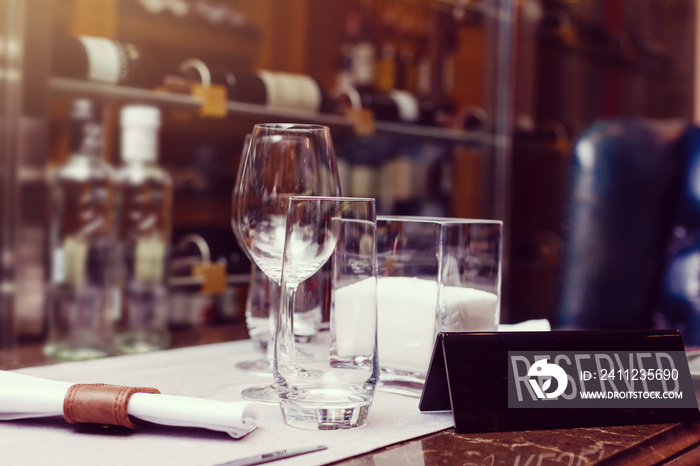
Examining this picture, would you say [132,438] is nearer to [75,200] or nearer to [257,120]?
[75,200]

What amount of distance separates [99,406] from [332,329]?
180 mm

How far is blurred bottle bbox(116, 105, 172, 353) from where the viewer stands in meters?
1.83

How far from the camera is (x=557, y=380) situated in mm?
617

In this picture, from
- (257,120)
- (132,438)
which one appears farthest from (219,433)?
(257,120)

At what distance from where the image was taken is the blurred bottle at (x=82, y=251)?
168 cm

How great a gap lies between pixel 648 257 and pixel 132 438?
1.39m

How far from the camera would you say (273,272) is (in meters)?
0.72

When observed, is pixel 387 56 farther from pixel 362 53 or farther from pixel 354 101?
pixel 354 101

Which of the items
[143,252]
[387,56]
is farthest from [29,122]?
[387,56]

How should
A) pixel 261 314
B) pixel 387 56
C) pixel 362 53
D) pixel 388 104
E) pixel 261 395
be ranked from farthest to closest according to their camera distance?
1. pixel 387 56
2. pixel 362 53
3. pixel 388 104
4. pixel 261 314
5. pixel 261 395

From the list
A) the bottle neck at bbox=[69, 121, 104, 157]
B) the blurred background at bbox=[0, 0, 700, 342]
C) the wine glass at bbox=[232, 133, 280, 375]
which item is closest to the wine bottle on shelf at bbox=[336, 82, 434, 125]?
the blurred background at bbox=[0, 0, 700, 342]

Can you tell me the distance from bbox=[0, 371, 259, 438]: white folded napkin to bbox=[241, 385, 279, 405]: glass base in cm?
11

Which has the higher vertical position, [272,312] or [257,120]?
[257,120]

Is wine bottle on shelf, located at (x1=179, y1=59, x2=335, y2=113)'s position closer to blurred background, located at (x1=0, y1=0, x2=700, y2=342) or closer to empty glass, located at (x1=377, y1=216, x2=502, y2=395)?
blurred background, located at (x1=0, y1=0, x2=700, y2=342)
